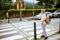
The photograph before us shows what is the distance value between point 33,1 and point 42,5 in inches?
103

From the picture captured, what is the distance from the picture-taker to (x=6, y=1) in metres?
31.8

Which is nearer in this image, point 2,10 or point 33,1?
point 33,1

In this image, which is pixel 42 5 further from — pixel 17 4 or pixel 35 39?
pixel 35 39

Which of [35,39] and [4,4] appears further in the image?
[4,4]

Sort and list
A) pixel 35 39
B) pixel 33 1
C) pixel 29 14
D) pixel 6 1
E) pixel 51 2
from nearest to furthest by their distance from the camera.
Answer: pixel 35 39 → pixel 51 2 → pixel 33 1 → pixel 29 14 → pixel 6 1

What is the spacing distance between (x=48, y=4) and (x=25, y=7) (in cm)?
966

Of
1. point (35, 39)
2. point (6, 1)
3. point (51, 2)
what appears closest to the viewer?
point (35, 39)

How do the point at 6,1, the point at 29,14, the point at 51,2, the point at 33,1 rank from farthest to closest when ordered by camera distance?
1. the point at 6,1
2. the point at 29,14
3. the point at 33,1
4. the point at 51,2

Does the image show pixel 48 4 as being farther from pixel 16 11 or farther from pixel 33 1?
pixel 16 11

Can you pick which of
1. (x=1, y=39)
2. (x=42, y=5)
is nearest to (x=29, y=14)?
(x=42, y=5)

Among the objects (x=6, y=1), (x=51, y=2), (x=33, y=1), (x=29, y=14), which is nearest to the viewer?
(x=51, y=2)

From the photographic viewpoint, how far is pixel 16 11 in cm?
3120

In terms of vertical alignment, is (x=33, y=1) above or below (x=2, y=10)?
above

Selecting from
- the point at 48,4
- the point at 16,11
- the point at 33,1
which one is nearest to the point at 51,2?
the point at 48,4
